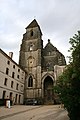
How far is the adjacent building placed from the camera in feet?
103

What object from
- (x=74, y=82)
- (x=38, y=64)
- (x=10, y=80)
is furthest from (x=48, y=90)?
(x=74, y=82)

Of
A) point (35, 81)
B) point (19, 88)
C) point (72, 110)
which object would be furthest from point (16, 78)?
point (72, 110)

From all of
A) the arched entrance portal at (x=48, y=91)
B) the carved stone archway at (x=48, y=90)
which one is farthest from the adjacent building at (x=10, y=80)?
the arched entrance portal at (x=48, y=91)

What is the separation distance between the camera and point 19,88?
39.7 meters

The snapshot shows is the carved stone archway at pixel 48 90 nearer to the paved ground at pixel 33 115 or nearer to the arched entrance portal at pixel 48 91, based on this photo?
the arched entrance portal at pixel 48 91

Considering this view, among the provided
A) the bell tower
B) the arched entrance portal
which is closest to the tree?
the bell tower

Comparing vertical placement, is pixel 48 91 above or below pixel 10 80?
below

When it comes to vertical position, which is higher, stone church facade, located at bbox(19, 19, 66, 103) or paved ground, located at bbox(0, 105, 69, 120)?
stone church facade, located at bbox(19, 19, 66, 103)

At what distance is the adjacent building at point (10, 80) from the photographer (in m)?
31.2

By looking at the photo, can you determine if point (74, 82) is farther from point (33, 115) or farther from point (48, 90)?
point (48, 90)

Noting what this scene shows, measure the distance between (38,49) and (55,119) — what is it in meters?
32.5

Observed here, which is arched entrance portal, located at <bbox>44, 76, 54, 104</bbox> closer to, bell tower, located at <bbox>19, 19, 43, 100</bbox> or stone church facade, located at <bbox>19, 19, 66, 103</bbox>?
stone church facade, located at <bbox>19, 19, 66, 103</bbox>

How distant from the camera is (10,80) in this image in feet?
114

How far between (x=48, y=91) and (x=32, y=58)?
32.4ft
